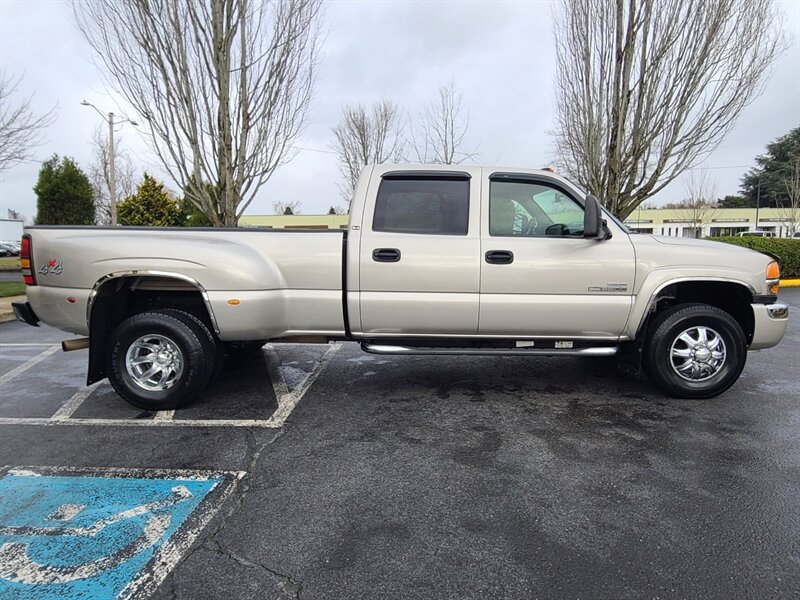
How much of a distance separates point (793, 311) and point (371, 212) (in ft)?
30.7

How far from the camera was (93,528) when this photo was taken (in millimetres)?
2574

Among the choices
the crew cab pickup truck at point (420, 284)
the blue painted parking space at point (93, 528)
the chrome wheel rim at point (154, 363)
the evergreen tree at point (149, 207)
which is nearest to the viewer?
the blue painted parking space at point (93, 528)

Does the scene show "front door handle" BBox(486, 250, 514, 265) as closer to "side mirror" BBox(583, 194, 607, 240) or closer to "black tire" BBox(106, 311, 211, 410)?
"side mirror" BBox(583, 194, 607, 240)

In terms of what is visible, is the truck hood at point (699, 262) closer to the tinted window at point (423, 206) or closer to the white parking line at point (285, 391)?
the tinted window at point (423, 206)

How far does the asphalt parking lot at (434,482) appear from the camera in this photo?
2230 millimetres

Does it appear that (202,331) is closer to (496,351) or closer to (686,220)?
(496,351)

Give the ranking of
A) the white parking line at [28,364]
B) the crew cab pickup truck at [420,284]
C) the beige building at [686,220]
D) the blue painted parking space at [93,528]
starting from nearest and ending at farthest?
the blue painted parking space at [93,528], the crew cab pickup truck at [420,284], the white parking line at [28,364], the beige building at [686,220]

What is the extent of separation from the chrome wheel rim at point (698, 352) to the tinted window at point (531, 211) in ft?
4.34

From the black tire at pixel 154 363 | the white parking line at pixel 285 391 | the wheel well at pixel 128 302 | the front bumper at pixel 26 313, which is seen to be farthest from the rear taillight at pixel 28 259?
the white parking line at pixel 285 391

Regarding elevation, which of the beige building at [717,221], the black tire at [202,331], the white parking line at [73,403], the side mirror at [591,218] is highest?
the beige building at [717,221]

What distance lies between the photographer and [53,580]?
218cm

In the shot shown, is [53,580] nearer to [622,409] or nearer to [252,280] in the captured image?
[252,280]

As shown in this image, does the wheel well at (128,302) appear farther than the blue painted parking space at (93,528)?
Yes

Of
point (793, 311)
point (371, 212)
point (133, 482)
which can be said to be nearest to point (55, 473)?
point (133, 482)
